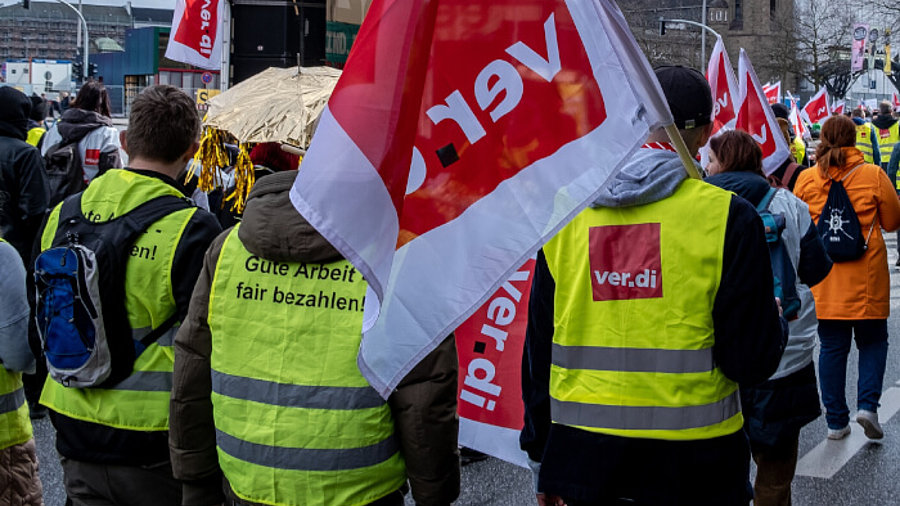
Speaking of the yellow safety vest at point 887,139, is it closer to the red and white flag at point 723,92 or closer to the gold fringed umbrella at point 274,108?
the red and white flag at point 723,92

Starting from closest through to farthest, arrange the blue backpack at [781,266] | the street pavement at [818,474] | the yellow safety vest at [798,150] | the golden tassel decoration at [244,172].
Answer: the blue backpack at [781,266]
the golden tassel decoration at [244,172]
the street pavement at [818,474]
the yellow safety vest at [798,150]

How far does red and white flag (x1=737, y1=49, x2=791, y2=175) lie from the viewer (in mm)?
6973

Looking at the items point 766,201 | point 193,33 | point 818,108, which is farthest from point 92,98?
point 818,108

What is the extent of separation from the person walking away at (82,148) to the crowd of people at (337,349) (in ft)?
17.9

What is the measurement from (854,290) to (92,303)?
16.3ft

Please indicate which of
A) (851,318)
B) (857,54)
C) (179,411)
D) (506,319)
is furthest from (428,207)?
(857,54)

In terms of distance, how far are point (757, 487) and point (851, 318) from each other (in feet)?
8.33

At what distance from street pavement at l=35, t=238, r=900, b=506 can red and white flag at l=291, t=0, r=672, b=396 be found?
3.57 m

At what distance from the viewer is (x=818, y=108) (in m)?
18.7

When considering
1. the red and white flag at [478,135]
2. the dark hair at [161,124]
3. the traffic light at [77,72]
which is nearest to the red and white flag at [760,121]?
the dark hair at [161,124]

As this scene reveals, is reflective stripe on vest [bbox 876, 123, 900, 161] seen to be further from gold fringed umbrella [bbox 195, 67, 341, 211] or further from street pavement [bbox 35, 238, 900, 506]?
gold fringed umbrella [bbox 195, 67, 341, 211]

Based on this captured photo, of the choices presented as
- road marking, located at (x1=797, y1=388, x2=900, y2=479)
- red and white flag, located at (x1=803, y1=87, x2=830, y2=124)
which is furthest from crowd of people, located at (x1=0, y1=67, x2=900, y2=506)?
red and white flag, located at (x1=803, y1=87, x2=830, y2=124)

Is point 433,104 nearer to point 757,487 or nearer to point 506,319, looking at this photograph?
point 506,319

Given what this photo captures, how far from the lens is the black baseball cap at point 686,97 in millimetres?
3154
